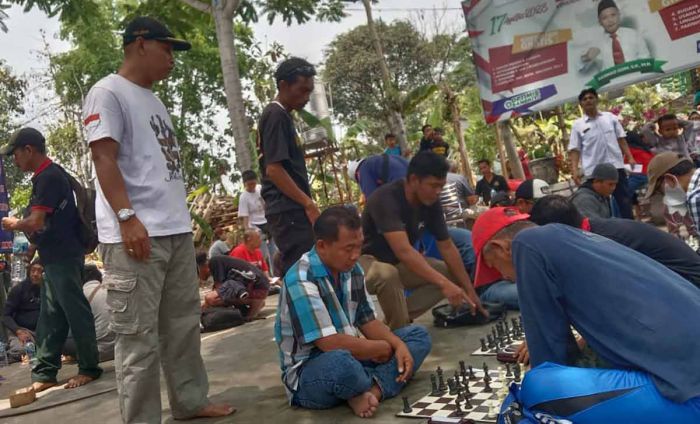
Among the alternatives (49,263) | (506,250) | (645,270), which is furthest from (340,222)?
(49,263)

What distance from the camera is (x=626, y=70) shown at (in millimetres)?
10039

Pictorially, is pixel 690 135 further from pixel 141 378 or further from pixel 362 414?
pixel 141 378

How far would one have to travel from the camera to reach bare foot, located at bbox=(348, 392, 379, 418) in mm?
3318

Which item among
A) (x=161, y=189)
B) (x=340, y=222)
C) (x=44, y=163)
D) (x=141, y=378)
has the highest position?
(x=44, y=163)

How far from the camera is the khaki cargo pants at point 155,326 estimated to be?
317cm

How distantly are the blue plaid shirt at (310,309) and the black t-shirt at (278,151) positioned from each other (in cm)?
71

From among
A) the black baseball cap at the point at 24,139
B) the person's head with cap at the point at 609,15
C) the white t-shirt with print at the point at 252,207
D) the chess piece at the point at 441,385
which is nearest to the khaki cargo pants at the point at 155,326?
the chess piece at the point at 441,385

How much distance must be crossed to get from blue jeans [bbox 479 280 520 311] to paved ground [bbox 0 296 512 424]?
417 millimetres

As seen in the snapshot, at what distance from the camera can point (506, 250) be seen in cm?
277

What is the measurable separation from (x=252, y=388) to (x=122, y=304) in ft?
4.63

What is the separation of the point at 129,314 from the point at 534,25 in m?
9.42

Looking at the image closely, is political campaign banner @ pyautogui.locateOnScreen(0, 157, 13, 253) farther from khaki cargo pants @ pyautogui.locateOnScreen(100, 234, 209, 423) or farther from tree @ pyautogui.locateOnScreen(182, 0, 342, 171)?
khaki cargo pants @ pyautogui.locateOnScreen(100, 234, 209, 423)

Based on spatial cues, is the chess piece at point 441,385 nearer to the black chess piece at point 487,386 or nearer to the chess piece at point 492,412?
the black chess piece at point 487,386

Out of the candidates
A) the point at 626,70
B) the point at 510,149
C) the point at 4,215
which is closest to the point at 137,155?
the point at 4,215
